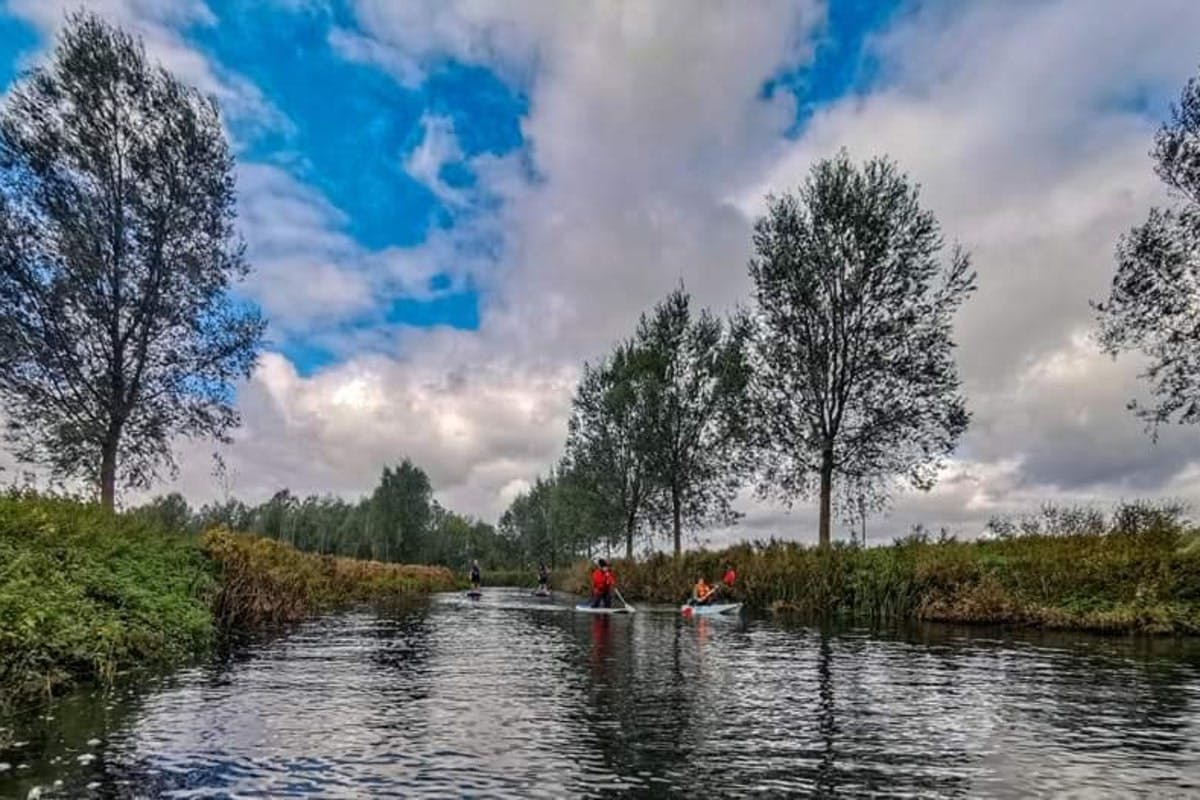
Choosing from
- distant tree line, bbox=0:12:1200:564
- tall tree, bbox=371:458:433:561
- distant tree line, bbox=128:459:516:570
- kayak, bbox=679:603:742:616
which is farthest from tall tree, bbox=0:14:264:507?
tall tree, bbox=371:458:433:561

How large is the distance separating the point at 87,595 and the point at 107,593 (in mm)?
580

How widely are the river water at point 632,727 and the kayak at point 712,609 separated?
11792 mm

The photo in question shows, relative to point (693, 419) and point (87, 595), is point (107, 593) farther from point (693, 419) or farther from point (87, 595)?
point (693, 419)

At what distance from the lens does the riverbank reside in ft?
33.4

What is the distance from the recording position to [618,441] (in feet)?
177

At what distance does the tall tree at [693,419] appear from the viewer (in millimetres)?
47469

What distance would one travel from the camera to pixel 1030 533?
1084 inches

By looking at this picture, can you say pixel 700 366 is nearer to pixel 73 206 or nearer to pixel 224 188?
pixel 224 188

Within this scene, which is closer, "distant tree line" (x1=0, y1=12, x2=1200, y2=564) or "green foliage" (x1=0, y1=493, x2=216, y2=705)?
"green foliage" (x1=0, y1=493, x2=216, y2=705)

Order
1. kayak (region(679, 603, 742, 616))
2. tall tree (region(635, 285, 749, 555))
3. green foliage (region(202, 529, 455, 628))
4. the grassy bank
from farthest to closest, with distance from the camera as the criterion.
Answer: tall tree (region(635, 285, 749, 555)) < kayak (region(679, 603, 742, 616)) < green foliage (region(202, 529, 455, 628)) < the grassy bank

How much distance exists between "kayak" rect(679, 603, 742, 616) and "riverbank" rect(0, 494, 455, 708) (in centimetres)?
1372

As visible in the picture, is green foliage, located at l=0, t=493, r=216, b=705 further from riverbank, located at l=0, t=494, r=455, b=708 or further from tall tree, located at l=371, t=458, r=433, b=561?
tall tree, located at l=371, t=458, r=433, b=561

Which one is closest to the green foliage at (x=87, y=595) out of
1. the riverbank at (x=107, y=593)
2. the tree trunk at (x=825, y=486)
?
the riverbank at (x=107, y=593)

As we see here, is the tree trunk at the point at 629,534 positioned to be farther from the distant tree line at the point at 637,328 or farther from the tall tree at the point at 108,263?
the tall tree at the point at 108,263
